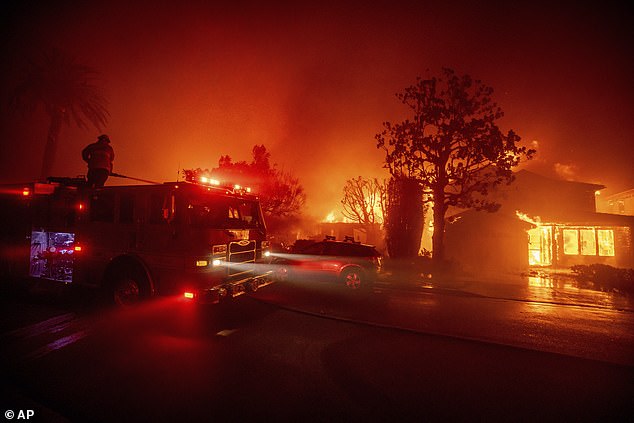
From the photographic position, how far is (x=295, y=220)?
3444 cm

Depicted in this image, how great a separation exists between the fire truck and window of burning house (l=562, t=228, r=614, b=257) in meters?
25.2

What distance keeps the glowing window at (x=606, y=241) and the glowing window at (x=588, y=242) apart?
33 centimetres

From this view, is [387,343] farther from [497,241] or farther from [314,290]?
[497,241]

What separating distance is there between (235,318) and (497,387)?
210 inches

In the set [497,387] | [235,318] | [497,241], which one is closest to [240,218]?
[235,318]

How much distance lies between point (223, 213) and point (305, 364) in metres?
3.68

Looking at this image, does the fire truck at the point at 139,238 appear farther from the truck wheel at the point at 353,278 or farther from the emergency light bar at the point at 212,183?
the truck wheel at the point at 353,278

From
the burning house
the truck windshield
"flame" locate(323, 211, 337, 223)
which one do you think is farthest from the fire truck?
"flame" locate(323, 211, 337, 223)

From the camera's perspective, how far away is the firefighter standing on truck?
24.7 ft

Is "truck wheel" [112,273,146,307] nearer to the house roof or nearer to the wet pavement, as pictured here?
the wet pavement

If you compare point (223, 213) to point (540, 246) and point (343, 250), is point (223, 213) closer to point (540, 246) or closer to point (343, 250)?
point (343, 250)

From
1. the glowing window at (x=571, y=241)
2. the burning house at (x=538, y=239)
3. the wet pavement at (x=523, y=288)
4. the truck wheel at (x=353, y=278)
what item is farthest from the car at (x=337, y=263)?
the glowing window at (x=571, y=241)

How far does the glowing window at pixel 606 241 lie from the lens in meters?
22.4

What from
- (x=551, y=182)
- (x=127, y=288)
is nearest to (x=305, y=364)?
(x=127, y=288)
